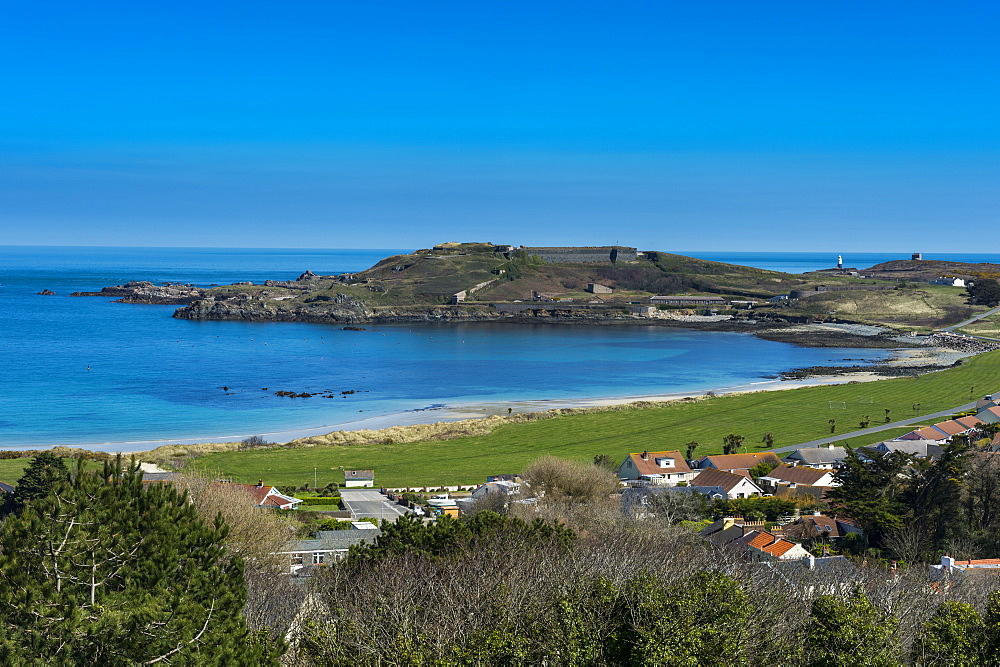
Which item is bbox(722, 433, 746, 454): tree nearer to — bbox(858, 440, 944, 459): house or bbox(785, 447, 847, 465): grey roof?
bbox(785, 447, 847, 465): grey roof

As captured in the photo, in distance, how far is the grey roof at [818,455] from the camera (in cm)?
3036

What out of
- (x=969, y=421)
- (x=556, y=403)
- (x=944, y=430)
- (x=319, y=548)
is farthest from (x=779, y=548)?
(x=556, y=403)

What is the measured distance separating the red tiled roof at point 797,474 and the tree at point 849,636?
1838cm

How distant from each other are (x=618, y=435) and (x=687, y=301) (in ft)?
278

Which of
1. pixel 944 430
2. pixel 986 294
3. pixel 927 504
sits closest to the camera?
pixel 927 504

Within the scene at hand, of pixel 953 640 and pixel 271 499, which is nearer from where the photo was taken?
pixel 953 640

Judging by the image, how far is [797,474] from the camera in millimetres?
27594

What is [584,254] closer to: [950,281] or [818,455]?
[950,281]

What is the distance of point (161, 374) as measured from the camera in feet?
187

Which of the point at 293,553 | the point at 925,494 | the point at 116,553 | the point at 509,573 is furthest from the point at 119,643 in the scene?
the point at 925,494

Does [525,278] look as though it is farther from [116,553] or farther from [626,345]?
[116,553]

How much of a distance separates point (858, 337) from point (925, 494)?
7045 centimetres

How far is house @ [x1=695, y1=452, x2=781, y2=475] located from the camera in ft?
98.9

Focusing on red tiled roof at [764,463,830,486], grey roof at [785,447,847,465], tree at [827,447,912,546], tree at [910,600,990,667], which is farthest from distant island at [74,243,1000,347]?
tree at [910,600,990,667]
